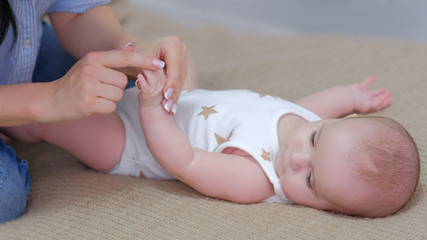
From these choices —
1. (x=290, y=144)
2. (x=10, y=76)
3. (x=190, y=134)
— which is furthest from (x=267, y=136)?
(x=10, y=76)

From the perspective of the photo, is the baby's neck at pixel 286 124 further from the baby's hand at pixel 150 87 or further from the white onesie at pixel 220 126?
the baby's hand at pixel 150 87

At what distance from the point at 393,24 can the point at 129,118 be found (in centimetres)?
141

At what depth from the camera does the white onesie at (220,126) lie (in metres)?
1.04

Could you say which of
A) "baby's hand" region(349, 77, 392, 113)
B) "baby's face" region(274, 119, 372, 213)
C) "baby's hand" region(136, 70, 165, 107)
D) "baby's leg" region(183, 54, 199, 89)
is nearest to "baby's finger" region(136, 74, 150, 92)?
"baby's hand" region(136, 70, 165, 107)

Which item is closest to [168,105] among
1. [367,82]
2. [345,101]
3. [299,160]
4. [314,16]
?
[299,160]

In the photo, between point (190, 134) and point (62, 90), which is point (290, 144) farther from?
point (62, 90)

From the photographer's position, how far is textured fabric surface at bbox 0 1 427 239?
887 mm

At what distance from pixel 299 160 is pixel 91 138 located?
0.45 meters

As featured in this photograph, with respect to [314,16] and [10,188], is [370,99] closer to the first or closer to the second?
[10,188]

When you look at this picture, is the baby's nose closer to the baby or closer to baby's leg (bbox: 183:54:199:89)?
the baby

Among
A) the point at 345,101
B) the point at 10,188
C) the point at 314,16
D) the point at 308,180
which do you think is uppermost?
the point at 314,16

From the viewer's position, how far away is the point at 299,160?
0.98 metres

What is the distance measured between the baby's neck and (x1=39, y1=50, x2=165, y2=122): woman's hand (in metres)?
0.37

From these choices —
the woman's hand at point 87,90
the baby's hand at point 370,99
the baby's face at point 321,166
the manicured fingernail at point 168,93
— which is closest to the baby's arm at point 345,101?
the baby's hand at point 370,99
